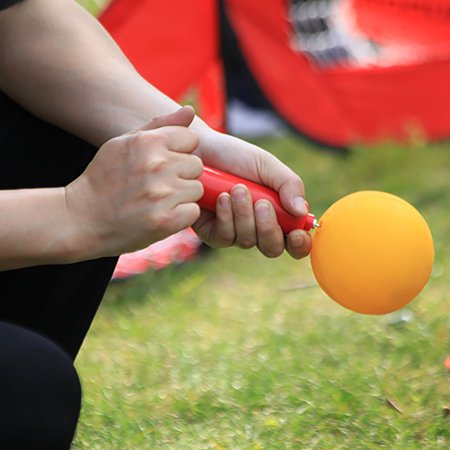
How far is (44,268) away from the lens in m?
1.00

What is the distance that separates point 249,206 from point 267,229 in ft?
0.09

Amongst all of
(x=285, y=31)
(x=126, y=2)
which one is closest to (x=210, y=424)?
(x=126, y=2)

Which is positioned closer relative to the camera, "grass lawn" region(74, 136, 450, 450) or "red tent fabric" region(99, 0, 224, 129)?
"grass lawn" region(74, 136, 450, 450)

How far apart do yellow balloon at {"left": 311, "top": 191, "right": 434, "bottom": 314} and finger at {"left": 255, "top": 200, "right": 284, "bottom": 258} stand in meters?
0.06

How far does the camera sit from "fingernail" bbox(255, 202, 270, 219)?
0.89 m

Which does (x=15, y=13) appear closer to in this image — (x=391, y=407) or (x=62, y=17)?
(x=62, y=17)

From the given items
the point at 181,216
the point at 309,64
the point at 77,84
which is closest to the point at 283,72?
the point at 309,64

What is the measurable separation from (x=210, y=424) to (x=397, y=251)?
404 mm

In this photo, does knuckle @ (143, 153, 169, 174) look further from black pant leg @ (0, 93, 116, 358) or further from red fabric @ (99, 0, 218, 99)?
red fabric @ (99, 0, 218, 99)

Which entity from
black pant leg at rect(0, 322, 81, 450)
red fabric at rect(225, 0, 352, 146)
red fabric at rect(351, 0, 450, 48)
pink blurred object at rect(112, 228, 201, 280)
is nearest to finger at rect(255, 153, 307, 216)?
black pant leg at rect(0, 322, 81, 450)

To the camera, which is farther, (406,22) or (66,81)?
(406,22)

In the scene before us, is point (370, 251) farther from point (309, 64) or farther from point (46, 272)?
point (309, 64)

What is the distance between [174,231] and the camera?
826 mm

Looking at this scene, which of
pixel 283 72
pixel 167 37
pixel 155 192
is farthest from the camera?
pixel 283 72
